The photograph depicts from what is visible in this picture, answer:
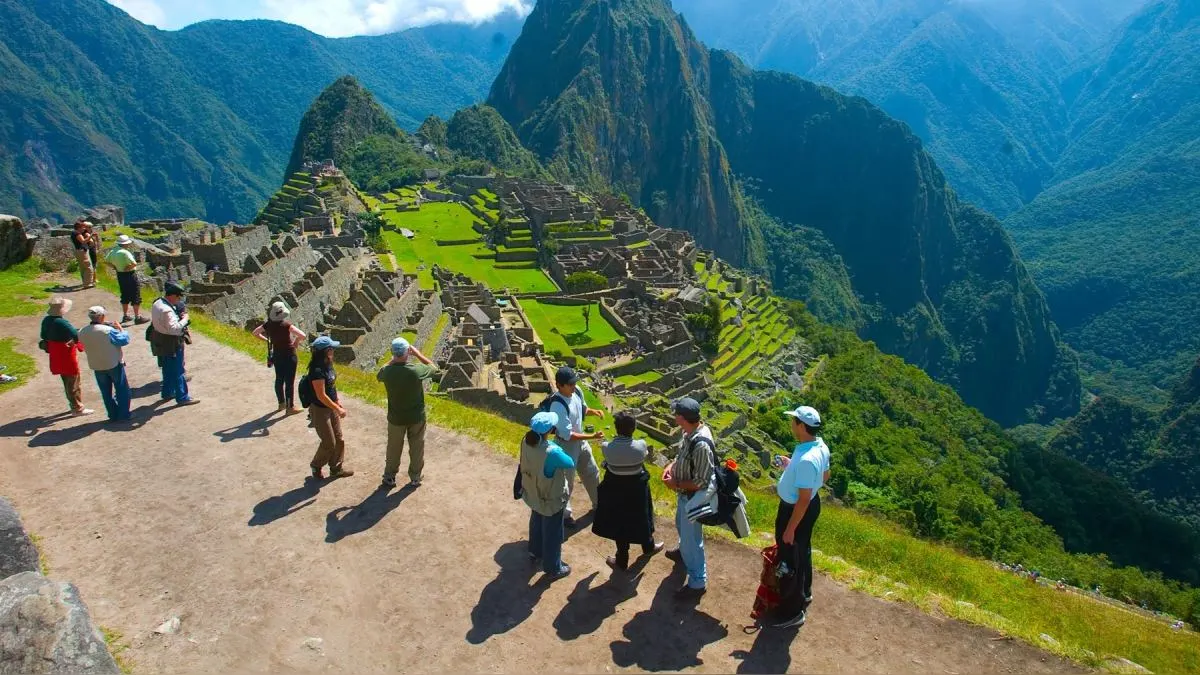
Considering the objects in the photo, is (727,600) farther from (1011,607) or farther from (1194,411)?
(1194,411)

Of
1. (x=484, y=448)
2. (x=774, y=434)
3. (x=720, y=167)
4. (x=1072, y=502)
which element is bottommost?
(x=1072, y=502)

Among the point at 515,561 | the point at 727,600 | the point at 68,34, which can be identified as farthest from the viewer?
the point at 68,34

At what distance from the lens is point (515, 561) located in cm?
807

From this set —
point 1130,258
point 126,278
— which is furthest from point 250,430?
point 1130,258

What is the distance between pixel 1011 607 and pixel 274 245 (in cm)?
2909

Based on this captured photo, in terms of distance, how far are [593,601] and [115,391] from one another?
817cm

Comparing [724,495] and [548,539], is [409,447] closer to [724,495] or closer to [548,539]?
[548,539]

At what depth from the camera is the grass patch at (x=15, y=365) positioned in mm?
11977

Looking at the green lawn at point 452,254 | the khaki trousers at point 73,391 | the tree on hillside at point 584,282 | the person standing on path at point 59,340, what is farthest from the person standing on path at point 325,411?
the tree on hillside at point 584,282

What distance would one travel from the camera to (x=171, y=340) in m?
11.3

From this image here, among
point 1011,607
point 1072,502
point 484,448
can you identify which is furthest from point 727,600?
point 1072,502

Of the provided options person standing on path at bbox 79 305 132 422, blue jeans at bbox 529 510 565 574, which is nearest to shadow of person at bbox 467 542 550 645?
blue jeans at bbox 529 510 565 574

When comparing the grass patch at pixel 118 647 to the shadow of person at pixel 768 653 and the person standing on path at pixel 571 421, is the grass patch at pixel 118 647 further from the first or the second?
the shadow of person at pixel 768 653

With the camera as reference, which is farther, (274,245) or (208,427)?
(274,245)
